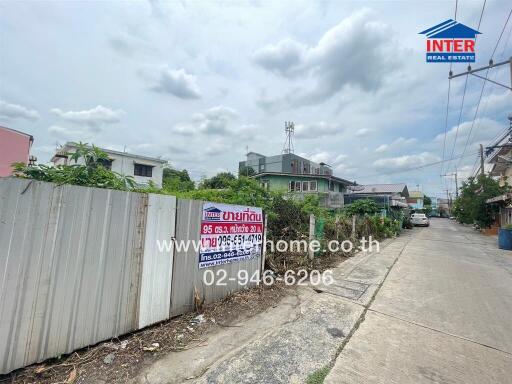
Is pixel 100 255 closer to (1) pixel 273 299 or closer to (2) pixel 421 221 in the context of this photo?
(1) pixel 273 299

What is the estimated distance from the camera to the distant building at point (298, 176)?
25270 millimetres

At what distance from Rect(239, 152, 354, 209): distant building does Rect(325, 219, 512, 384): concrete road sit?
11113mm

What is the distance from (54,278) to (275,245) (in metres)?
4.54

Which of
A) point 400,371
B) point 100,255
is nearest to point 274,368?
point 400,371

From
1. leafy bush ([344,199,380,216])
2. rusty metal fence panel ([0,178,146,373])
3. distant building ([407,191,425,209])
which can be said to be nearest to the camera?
rusty metal fence panel ([0,178,146,373])

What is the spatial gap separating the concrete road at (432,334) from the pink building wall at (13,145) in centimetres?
1828

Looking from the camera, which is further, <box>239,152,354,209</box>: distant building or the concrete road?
<box>239,152,354,209</box>: distant building

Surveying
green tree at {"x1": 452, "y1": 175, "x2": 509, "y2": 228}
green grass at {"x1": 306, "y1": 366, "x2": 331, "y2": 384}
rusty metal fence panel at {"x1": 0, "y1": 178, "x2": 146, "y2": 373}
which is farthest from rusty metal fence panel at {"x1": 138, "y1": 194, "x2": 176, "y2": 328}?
green tree at {"x1": 452, "y1": 175, "x2": 509, "y2": 228}

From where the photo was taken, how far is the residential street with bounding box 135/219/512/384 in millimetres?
2557

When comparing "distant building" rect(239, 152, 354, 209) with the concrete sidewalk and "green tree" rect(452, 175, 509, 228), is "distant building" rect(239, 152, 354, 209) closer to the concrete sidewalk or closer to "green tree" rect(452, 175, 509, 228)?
"green tree" rect(452, 175, 509, 228)

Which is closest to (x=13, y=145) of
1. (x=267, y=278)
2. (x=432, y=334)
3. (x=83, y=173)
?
(x=83, y=173)

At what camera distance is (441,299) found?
4.86 metres

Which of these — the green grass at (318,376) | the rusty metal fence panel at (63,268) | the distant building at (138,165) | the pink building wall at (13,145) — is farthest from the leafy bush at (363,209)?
the pink building wall at (13,145)

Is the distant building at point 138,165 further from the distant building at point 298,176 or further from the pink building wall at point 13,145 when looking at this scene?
the distant building at point 298,176
